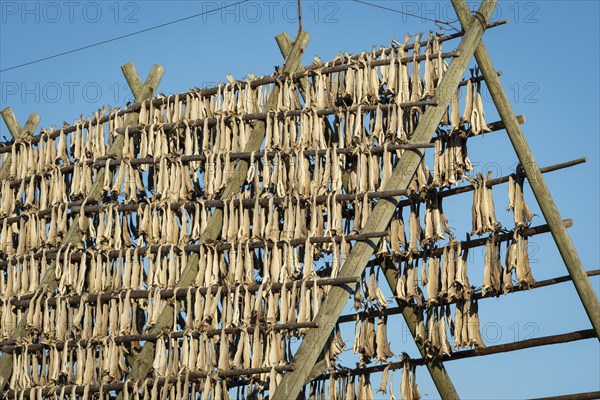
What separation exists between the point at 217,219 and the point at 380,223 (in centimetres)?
143

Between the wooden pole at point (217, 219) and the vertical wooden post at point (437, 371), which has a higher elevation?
the wooden pole at point (217, 219)

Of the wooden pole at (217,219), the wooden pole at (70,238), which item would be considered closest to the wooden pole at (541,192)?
the wooden pole at (217,219)

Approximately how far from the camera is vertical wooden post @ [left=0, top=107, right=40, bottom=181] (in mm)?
11289

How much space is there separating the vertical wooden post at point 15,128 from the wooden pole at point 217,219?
257 cm

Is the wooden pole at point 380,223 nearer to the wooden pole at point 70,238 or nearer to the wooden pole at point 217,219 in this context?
the wooden pole at point 217,219

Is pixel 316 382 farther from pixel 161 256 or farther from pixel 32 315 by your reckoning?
pixel 32 315

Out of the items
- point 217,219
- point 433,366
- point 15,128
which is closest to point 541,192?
point 433,366

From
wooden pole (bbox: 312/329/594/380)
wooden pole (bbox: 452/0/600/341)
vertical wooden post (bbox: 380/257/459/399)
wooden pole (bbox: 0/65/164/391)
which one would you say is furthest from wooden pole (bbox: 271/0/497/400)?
wooden pole (bbox: 0/65/164/391)

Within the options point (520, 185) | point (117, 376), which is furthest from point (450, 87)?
point (117, 376)

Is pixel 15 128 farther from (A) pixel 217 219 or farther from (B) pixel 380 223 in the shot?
(B) pixel 380 223

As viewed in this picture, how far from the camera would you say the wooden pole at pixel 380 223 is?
891 centimetres

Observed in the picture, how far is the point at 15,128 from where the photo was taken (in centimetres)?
1145

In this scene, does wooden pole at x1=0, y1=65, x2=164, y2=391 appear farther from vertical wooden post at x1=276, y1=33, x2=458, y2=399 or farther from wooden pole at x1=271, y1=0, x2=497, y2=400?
vertical wooden post at x1=276, y1=33, x2=458, y2=399

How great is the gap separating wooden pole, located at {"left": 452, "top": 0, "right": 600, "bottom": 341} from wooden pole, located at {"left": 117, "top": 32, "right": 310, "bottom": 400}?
62.1 inches
